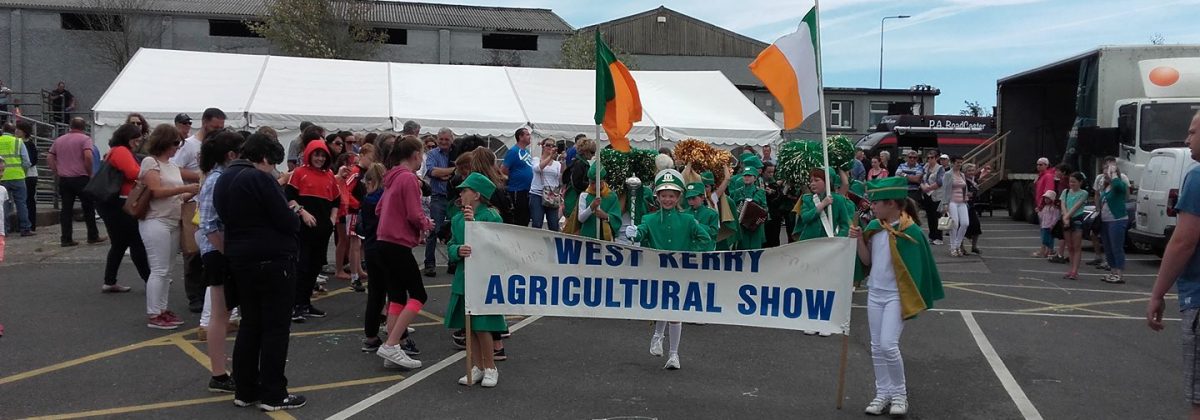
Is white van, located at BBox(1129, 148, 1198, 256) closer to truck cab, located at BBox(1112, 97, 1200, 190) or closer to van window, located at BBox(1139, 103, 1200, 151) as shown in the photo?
truck cab, located at BBox(1112, 97, 1200, 190)

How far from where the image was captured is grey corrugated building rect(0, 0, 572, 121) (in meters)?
39.4

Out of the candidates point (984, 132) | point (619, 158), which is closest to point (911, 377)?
point (619, 158)

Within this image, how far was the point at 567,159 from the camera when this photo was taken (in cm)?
1367

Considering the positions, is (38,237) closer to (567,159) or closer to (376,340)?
(567,159)

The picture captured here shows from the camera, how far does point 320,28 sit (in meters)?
37.8

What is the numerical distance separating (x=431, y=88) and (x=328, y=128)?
257 centimetres

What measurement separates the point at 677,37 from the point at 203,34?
2268 cm

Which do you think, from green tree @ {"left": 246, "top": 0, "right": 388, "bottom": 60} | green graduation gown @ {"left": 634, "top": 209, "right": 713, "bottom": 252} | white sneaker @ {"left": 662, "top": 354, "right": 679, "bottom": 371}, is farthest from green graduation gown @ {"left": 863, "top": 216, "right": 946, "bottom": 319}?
green tree @ {"left": 246, "top": 0, "right": 388, "bottom": 60}

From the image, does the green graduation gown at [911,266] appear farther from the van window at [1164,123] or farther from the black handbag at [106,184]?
the van window at [1164,123]

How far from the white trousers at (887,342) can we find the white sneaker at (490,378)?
99.7 inches

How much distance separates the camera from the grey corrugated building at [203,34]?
3938cm

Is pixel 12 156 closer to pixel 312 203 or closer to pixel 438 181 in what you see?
pixel 438 181

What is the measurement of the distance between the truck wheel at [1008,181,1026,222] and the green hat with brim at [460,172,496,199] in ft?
67.6

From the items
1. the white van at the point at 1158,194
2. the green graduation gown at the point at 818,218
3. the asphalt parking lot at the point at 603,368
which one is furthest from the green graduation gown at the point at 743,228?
the white van at the point at 1158,194
